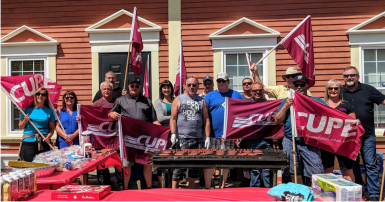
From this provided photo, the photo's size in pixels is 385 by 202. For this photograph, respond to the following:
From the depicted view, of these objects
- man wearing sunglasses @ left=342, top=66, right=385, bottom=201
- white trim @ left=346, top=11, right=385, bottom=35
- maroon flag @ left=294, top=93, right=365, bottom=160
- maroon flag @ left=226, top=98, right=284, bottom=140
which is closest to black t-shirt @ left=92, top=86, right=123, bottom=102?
maroon flag @ left=226, top=98, right=284, bottom=140

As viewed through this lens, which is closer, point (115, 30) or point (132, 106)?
point (132, 106)

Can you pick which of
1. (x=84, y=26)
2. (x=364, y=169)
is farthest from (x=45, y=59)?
(x=364, y=169)

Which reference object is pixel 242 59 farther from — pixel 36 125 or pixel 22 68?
pixel 22 68

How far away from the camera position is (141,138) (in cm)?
587

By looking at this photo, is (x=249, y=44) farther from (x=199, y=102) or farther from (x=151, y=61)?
(x=199, y=102)

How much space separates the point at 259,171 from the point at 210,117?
118cm

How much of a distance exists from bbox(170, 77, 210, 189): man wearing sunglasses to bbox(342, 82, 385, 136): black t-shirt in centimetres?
238

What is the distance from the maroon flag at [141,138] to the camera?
577cm

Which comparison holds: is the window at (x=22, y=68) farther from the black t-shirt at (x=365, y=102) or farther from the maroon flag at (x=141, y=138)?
the black t-shirt at (x=365, y=102)

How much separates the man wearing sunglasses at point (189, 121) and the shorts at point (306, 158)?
1345 millimetres

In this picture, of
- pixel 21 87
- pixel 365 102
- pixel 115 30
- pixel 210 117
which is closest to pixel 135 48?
pixel 115 30

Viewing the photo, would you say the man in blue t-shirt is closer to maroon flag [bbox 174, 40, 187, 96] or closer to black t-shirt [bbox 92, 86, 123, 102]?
maroon flag [bbox 174, 40, 187, 96]

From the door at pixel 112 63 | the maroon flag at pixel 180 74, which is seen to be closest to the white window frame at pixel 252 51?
the maroon flag at pixel 180 74

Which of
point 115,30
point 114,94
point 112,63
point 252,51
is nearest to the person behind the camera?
point 114,94
